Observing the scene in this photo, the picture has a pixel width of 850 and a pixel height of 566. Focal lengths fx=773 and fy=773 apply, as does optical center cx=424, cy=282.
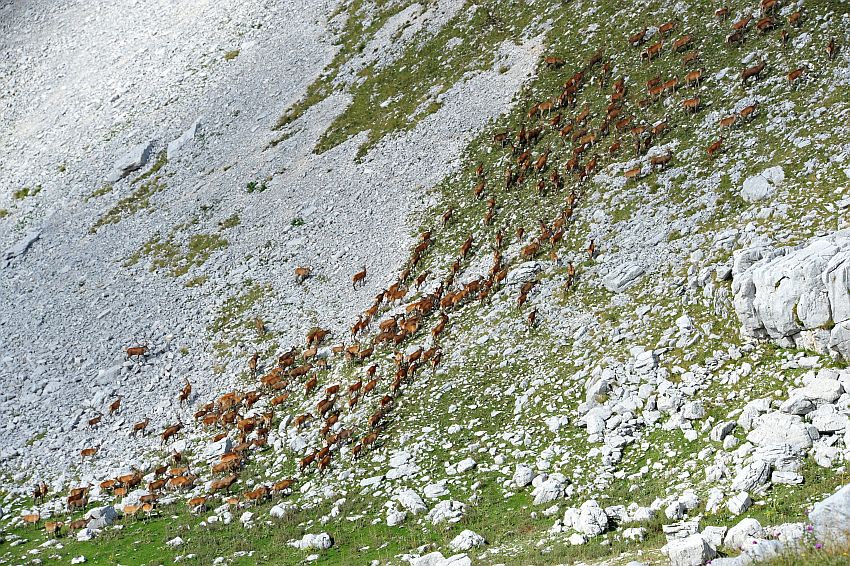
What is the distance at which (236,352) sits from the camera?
106 ft

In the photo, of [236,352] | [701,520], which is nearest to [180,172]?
[236,352]

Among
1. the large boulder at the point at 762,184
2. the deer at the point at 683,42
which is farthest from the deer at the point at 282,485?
the deer at the point at 683,42

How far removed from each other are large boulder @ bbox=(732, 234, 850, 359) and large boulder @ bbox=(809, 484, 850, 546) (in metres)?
8.57

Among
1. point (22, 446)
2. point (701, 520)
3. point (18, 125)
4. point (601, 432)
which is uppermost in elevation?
point (18, 125)

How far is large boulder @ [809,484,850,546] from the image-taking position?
1105 centimetres

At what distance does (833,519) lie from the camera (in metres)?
11.3

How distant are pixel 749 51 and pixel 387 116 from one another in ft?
64.4

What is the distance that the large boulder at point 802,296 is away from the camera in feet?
62.1

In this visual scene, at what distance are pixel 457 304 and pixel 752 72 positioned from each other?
16109mm

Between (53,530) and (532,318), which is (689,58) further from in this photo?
(53,530)

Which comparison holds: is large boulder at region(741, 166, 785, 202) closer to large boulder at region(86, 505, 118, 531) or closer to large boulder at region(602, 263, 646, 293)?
large boulder at region(602, 263, 646, 293)

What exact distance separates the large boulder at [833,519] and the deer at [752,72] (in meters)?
25.4

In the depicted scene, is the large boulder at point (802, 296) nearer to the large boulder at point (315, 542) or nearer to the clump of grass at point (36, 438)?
the large boulder at point (315, 542)

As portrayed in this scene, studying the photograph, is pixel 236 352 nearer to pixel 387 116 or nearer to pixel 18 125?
pixel 387 116
